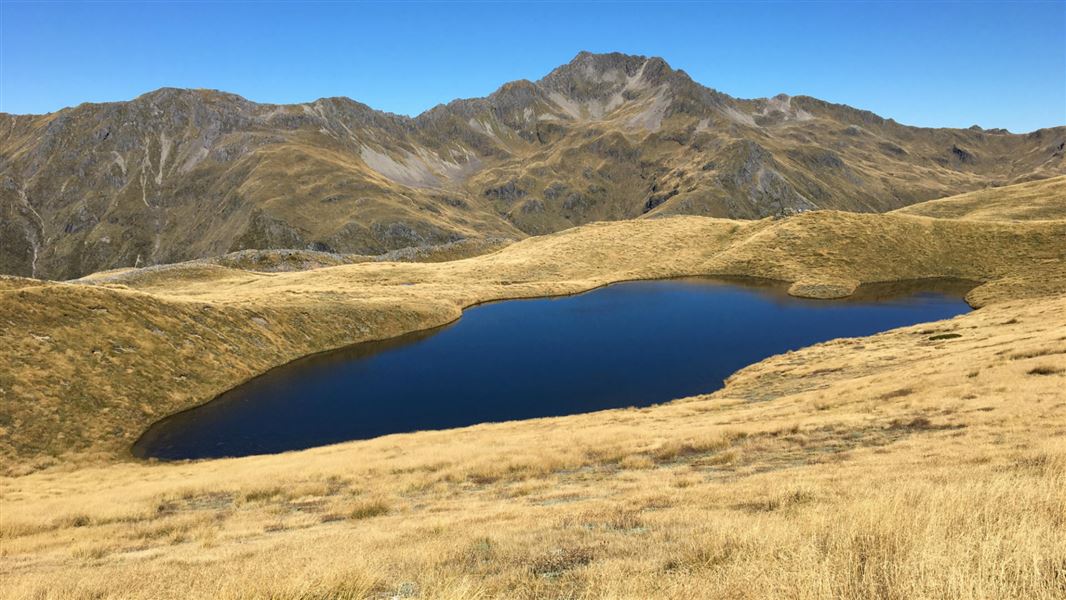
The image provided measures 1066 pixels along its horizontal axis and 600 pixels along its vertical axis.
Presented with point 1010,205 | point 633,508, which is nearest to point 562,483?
point 633,508

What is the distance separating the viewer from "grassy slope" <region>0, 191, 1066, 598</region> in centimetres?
738

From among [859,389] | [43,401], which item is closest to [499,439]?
[859,389]

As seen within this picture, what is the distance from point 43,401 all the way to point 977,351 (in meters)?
63.6

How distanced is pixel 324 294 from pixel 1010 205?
174022 mm

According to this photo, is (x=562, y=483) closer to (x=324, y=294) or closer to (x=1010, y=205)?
(x=324, y=294)

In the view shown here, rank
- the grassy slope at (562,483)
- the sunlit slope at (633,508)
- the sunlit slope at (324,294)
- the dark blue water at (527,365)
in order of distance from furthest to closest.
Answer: the dark blue water at (527,365) → the sunlit slope at (324,294) → the grassy slope at (562,483) → the sunlit slope at (633,508)

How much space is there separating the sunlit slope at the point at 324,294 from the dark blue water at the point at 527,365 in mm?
4103

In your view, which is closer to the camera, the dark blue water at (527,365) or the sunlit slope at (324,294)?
the sunlit slope at (324,294)

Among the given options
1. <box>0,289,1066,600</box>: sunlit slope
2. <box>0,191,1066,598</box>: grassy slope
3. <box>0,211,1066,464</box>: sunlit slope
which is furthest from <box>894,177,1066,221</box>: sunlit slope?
<box>0,289,1066,600</box>: sunlit slope

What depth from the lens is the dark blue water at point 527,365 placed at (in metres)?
38.8

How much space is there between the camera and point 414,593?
7.64 meters

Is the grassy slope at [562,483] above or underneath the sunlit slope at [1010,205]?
underneath

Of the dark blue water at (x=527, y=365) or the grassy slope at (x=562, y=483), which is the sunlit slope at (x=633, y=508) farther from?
the dark blue water at (x=527, y=365)

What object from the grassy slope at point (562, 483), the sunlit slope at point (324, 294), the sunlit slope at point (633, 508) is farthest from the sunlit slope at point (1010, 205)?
the sunlit slope at point (633, 508)
